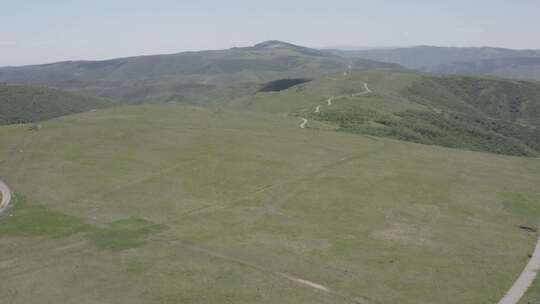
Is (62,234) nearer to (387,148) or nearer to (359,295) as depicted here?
(359,295)

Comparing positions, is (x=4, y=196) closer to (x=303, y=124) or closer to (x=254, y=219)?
(x=254, y=219)

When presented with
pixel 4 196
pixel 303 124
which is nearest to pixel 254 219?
pixel 4 196

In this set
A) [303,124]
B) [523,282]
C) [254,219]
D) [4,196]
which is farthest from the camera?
[303,124]

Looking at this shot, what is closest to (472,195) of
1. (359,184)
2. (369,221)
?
(359,184)

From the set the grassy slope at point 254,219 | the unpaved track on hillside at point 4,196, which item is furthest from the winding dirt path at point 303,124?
the unpaved track on hillside at point 4,196

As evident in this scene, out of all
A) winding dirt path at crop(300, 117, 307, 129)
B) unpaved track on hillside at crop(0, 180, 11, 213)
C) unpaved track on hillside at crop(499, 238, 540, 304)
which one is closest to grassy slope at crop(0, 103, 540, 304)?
unpaved track on hillside at crop(499, 238, 540, 304)

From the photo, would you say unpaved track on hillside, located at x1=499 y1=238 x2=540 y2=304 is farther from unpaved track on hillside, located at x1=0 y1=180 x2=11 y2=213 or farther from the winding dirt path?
the winding dirt path

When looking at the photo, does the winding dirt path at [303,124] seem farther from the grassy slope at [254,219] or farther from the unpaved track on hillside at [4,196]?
the unpaved track on hillside at [4,196]
